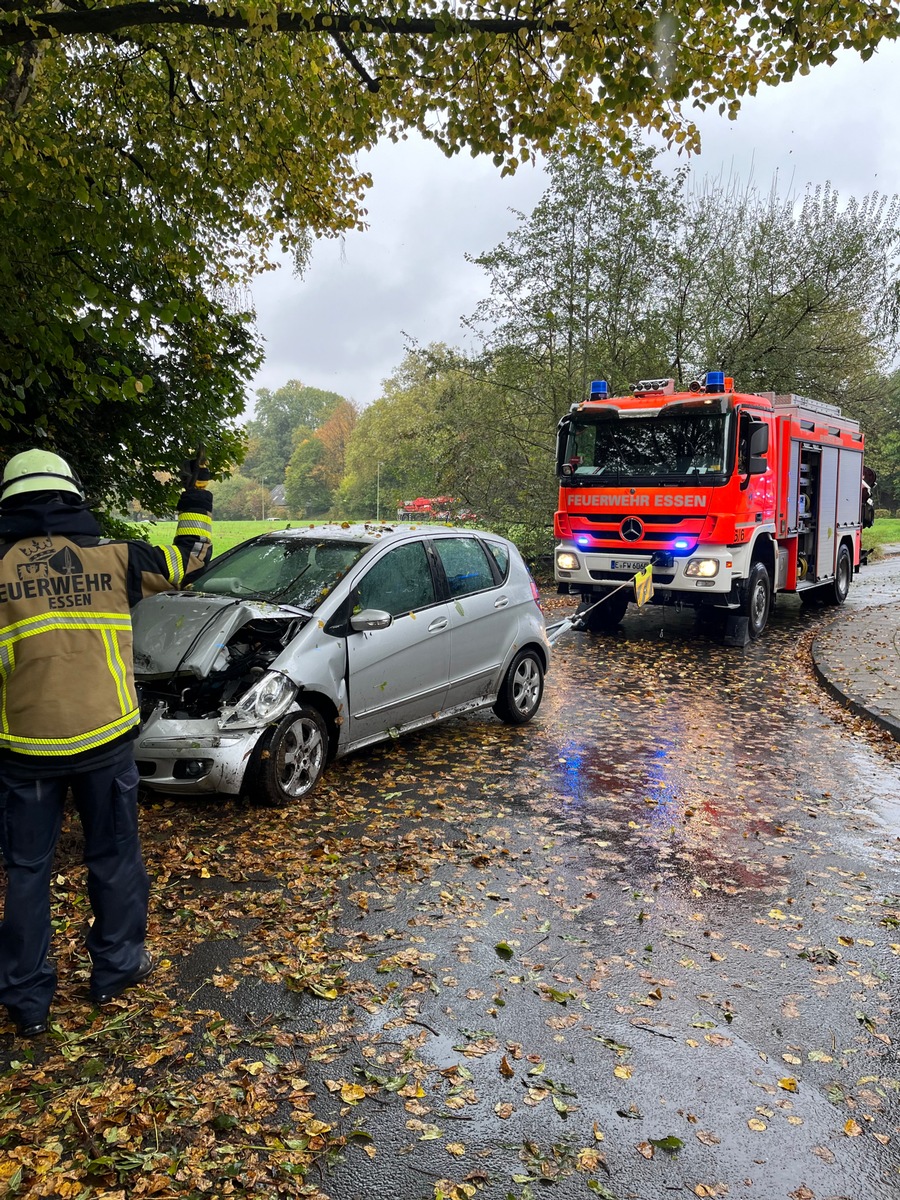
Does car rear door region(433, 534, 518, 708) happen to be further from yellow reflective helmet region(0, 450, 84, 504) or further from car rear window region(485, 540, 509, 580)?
yellow reflective helmet region(0, 450, 84, 504)

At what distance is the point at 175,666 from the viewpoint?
5312 millimetres

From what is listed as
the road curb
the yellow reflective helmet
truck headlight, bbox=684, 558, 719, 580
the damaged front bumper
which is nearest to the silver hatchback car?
the damaged front bumper

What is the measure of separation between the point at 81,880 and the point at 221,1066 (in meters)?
1.84

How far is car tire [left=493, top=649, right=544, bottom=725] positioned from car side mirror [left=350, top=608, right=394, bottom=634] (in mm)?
1844

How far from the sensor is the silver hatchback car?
17.4 ft

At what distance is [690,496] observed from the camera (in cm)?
1095

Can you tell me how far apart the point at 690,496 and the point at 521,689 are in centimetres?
455

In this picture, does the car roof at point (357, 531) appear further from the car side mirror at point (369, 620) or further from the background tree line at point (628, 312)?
the background tree line at point (628, 312)

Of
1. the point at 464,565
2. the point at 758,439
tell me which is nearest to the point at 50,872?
the point at 464,565

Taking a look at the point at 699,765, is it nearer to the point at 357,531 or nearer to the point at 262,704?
the point at 357,531

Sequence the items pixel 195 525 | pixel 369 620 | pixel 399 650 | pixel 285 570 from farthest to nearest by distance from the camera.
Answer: pixel 285 570, pixel 399 650, pixel 369 620, pixel 195 525

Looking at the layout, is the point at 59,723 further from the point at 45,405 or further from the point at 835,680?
the point at 835,680

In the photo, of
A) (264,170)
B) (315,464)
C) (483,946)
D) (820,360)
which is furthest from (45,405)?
(315,464)

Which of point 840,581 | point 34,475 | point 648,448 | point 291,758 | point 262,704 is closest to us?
point 34,475
